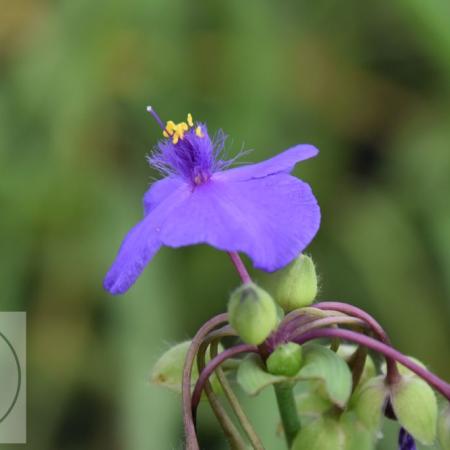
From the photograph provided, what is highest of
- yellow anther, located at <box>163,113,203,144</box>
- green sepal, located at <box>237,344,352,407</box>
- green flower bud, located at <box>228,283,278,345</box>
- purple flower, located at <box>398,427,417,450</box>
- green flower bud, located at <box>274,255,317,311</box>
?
yellow anther, located at <box>163,113,203,144</box>

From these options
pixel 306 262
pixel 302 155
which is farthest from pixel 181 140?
pixel 306 262

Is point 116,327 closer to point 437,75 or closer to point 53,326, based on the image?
point 53,326

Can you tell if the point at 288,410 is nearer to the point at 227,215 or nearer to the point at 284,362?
the point at 284,362

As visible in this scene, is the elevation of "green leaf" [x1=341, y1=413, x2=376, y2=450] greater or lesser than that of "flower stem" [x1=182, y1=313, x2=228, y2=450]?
lesser

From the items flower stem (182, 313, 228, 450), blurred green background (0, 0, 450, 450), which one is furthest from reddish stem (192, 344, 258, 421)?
blurred green background (0, 0, 450, 450)

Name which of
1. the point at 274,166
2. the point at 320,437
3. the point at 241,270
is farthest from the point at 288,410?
the point at 274,166

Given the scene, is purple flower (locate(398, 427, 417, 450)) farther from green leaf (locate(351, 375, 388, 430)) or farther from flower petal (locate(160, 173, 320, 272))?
flower petal (locate(160, 173, 320, 272))

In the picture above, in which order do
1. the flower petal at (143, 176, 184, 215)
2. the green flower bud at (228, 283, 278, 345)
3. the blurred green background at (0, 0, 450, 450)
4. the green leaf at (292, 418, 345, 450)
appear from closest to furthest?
the green flower bud at (228, 283, 278, 345) → the green leaf at (292, 418, 345, 450) → the flower petal at (143, 176, 184, 215) → the blurred green background at (0, 0, 450, 450)
